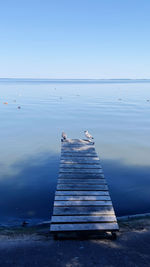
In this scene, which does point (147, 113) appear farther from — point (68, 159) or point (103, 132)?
point (68, 159)

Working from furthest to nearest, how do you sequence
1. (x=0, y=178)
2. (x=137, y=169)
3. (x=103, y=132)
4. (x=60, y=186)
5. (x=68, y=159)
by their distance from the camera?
(x=103, y=132), (x=137, y=169), (x=0, y=178), (x=68, y=159), (x=60, y=186)

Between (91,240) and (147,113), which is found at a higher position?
(147,113)

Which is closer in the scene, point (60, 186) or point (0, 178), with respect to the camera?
point (60, 186)

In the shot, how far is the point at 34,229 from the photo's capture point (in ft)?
24.5

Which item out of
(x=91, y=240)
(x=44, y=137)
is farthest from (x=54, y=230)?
(x=44, y=137)

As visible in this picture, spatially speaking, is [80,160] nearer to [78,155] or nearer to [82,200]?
[78,155]

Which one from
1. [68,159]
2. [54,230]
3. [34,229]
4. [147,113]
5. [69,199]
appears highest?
[147,113]

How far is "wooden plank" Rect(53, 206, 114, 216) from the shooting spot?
258 inches

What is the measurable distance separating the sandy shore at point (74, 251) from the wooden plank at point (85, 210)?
2.55 ft

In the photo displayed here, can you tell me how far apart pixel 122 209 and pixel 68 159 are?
11.5 feet

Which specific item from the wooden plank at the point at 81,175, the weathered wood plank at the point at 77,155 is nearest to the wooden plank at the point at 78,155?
the weathered wood plank at the point at 77,155

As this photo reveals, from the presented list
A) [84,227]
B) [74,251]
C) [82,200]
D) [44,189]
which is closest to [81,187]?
[82,200]

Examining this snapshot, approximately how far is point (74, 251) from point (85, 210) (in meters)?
1.34

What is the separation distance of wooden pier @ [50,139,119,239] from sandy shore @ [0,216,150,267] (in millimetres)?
389
